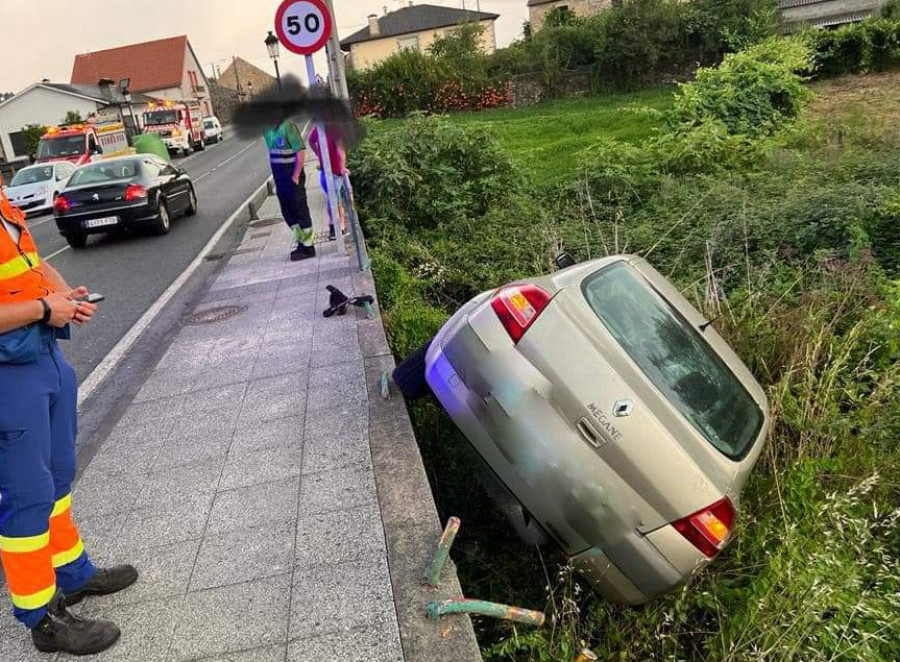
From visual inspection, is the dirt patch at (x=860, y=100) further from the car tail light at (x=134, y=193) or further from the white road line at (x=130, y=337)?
the car tail light at (x=134, y=193)

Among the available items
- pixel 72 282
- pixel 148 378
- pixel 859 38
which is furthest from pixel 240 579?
pixel 859 38

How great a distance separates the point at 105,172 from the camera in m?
13.2

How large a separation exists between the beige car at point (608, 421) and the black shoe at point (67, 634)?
1646 millimetres

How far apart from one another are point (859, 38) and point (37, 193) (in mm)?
29613

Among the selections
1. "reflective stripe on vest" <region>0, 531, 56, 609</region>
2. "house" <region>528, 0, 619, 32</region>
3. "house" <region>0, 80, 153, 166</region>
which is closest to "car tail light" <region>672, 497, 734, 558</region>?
"reflective stripe on vest" <region>0, 531, 56, 609</region>

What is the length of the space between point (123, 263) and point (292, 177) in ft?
12.9

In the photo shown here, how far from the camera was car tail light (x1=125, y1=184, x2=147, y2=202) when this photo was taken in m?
12.4

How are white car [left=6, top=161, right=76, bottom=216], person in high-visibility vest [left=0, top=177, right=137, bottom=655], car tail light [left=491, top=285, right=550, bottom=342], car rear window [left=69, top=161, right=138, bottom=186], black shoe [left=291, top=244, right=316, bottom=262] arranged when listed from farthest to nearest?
white car [left=6, top=161, right=76, bottom=216] < car rear window [left=69, top=161, right=138, bottom=186] < black shoe [left=291, top=244, right=316, bottom=262] < car tail light [left=491, top=285, right=550, bottom=342] < person in high-visibility vest [left=0, top=177, right=137, bottom=655]

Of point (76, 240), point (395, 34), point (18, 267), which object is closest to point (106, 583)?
point (18, 267)

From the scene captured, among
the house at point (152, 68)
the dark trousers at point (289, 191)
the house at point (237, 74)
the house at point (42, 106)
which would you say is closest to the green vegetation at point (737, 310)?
the dark trousers at point (289, 191)

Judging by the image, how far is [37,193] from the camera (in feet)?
62.5

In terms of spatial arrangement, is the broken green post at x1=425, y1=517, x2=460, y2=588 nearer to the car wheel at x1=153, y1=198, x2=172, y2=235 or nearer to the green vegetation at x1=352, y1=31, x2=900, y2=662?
the green vegetation at x1=352, y1=31, x2=900, y2=662

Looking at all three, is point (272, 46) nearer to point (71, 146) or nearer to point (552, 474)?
point (71, 146)

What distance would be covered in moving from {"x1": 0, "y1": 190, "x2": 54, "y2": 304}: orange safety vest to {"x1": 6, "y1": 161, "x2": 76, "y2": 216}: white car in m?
17.9
